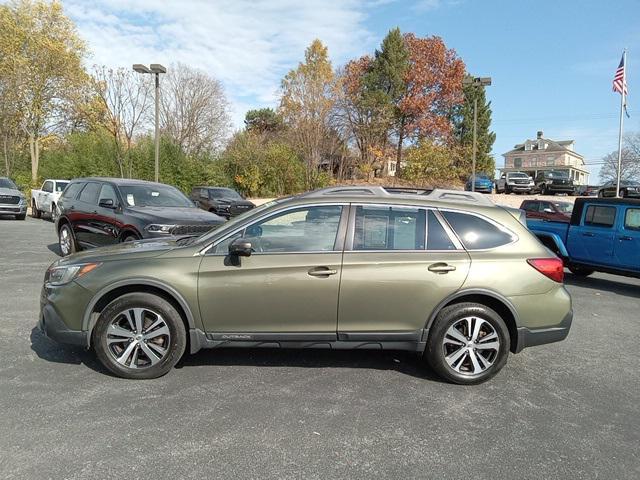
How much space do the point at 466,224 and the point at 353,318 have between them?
1339mm

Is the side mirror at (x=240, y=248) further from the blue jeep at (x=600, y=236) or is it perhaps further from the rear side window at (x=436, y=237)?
the blue jeep at (x=600, y=236)

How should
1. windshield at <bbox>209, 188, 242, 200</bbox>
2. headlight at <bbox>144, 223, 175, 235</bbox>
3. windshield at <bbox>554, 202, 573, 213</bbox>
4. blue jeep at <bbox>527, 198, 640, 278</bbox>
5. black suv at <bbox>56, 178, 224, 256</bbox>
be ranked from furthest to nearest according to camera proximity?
windshield at <bbox>209, 188, 242, 200</bbox>
windshield at <bbox>554, 202, 573, 213</bbox>
blue jeep at <bbox>527, 198, 640, 278</bbox>
black suv at <bbox>56, 178, 224, 256</bbox>
headlight at <bbox>144, 223, 175, 235</bbox>

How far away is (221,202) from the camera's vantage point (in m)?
20.5

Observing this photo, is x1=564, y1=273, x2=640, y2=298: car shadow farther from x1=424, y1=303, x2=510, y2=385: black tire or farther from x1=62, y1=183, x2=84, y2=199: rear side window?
x1=62, y1=183, x2=84, y2=199: rear side window

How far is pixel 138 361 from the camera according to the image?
13.3 feet

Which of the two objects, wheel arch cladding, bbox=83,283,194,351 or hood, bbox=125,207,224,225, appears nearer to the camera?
wheel arch cladding, bbox=83,283,194,351

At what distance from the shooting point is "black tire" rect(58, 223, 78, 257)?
9805 mm

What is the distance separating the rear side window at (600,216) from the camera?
355 inches

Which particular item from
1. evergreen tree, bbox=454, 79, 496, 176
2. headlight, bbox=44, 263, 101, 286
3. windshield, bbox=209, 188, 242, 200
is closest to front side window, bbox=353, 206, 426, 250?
headlight, bbox=44, 263, 101, 286

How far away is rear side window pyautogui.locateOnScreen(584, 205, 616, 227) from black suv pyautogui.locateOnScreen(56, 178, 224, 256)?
7.11m

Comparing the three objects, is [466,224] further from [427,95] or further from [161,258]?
[427,95]

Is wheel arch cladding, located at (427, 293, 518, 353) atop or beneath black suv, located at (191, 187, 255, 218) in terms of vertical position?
beneath

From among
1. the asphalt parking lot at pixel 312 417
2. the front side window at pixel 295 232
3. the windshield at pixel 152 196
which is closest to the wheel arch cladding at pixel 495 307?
the asphalt parking lot at pixel 312 417

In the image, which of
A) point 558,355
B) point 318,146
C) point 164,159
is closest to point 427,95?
point 318,146
